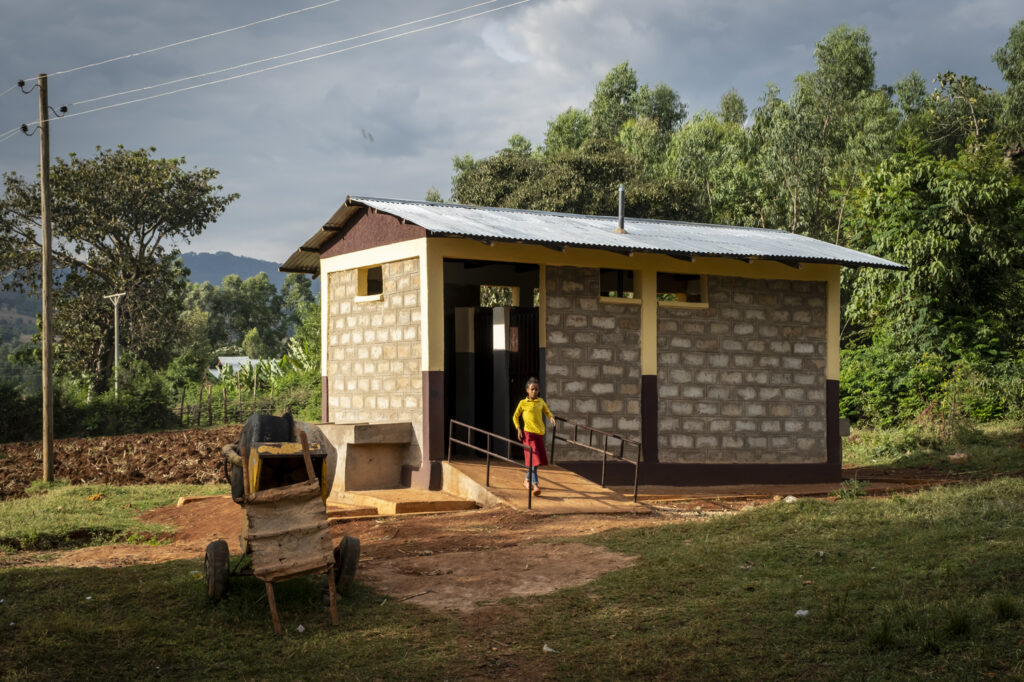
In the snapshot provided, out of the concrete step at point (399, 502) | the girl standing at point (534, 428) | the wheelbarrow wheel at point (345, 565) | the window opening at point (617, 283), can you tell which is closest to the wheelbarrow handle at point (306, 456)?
the wheelbarrow wheel at point (345, 565)

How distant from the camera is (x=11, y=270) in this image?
38.8 metres

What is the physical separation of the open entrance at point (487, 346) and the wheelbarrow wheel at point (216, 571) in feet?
25.5

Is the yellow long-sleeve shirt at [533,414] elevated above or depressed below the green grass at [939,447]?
above

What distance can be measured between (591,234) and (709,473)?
14.8 feet

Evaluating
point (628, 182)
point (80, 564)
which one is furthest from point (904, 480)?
point (628, 182)

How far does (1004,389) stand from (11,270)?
35.6 meters

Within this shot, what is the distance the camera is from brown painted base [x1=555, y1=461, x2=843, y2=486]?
51.8ft

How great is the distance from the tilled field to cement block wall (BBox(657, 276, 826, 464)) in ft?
29.2

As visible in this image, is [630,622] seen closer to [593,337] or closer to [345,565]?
[345,565]

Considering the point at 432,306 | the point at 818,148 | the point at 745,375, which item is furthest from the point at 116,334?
the point at 818,148

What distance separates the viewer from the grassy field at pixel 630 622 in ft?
21.0

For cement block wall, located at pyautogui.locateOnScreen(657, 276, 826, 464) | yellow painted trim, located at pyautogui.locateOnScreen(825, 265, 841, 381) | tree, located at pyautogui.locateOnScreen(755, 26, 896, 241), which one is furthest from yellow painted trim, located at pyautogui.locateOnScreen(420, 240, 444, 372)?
tree, located at pyautogui.locateOnScreen(755, 26, 896, 241)

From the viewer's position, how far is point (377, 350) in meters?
16.1

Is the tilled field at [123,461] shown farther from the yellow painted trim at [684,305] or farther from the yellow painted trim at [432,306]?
the yellow painted trim at [684,305]
